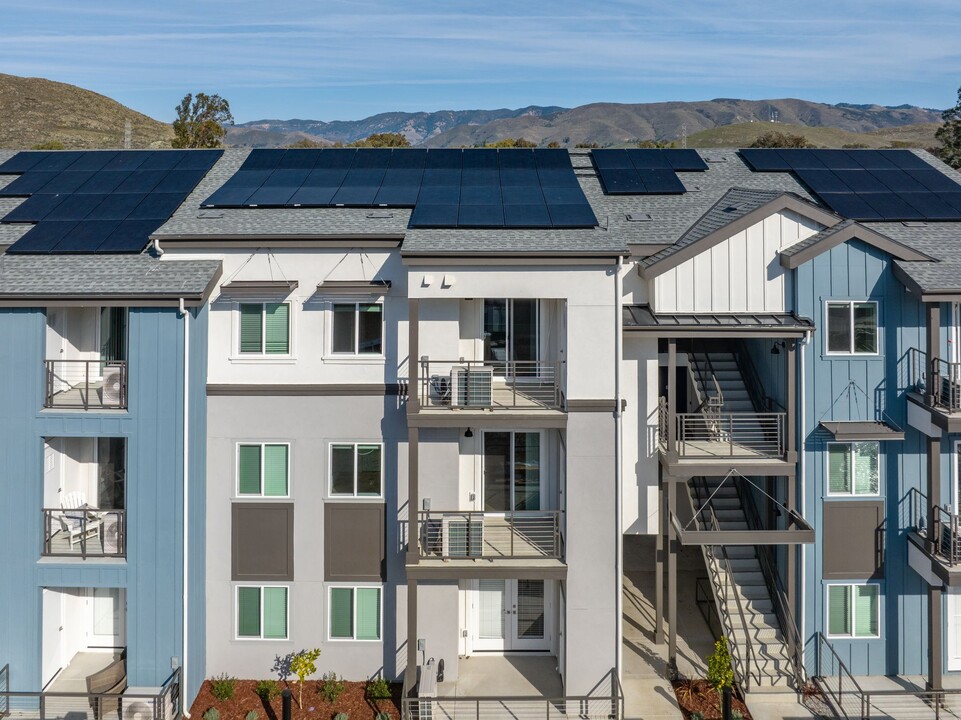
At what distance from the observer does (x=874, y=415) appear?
16281 mm

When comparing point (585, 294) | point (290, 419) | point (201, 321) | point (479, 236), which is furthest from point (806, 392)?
point (201, 321)

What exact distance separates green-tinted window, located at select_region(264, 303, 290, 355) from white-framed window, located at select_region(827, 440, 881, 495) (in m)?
12.1

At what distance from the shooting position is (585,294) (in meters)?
15.2

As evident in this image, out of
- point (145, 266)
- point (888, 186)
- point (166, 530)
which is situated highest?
point (888, 186)

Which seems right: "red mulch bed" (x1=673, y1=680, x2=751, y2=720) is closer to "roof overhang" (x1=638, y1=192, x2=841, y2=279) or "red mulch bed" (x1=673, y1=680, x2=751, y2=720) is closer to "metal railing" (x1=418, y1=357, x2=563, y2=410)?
"metal railing" (x1=418, y1=357, x2=563, y2=410)

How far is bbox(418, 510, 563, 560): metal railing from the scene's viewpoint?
15.3 meters

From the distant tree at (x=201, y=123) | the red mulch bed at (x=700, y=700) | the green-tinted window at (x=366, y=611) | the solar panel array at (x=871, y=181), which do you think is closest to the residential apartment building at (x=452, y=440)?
the green-tinted window at (x=366, y=611)

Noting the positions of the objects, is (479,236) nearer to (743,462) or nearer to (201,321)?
(201,321)

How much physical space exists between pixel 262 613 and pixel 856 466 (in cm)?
1338

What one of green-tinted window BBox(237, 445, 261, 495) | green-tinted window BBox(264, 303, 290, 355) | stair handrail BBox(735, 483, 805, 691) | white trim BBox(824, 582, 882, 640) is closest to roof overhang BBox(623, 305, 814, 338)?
stair handrail BBox(735, 483, 805, 691)

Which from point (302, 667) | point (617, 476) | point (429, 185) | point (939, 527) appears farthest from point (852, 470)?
point (302, 667)

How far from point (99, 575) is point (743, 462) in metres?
13.6

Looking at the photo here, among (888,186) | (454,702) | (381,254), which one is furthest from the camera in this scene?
(888,186)

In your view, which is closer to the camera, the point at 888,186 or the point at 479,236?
the point at 479,236
